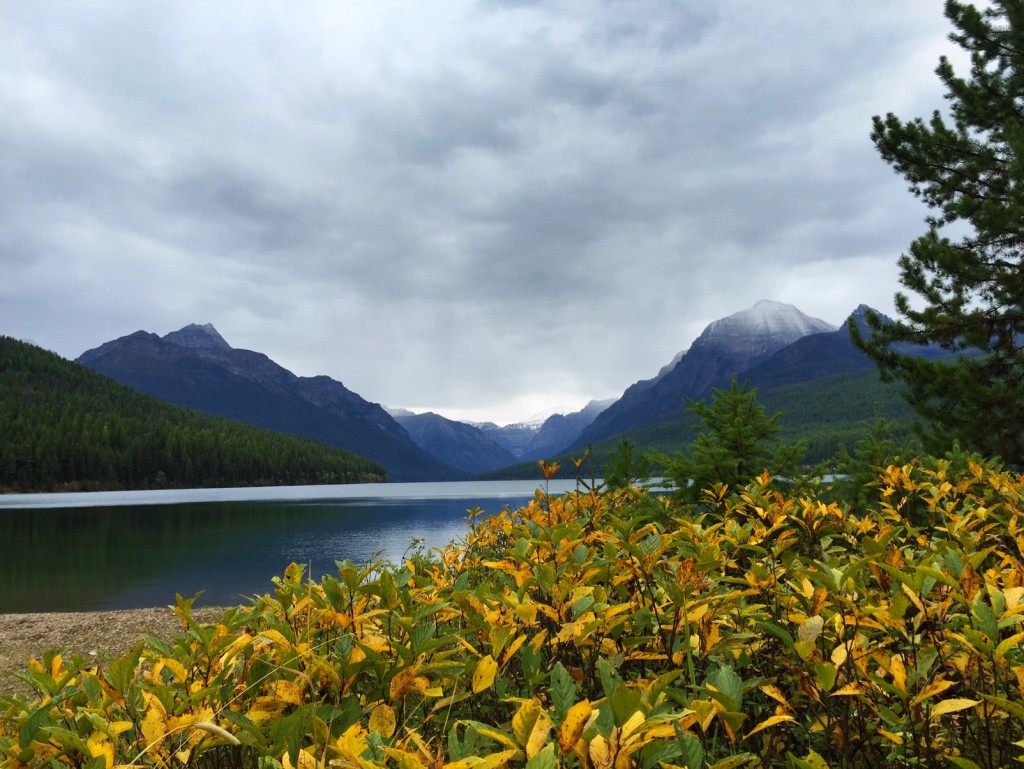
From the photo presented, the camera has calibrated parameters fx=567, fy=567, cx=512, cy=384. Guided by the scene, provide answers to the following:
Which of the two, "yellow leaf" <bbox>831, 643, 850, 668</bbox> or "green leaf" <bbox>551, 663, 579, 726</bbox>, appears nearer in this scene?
"green leaf" <bbox>551, 663, 579, 726</bbox>

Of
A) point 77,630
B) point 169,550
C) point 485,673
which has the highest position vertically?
point 485,673

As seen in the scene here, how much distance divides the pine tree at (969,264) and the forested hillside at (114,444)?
12228cm

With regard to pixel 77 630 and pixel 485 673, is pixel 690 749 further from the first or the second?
pixel 77 630

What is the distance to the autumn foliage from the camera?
1.18 m

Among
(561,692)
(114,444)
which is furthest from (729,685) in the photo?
(114,444)

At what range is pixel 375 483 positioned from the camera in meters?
172

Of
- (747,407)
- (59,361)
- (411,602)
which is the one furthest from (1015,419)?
(59,361)

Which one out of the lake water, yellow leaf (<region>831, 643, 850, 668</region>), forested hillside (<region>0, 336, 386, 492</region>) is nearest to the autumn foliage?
yellow leaf (<region>831, 643, 850, 668</region>)

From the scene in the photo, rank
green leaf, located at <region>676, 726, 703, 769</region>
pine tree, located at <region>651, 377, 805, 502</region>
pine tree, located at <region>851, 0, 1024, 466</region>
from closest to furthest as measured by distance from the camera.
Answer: green leaf, located at <region>676, 726, 703, 769</region> → pine tree, located at <region>651, 377, 805, 502</region> → pine tree, located at <region>851, 0, 1024, 466</region>

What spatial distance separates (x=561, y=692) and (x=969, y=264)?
14227mm

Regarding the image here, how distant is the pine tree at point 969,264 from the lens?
11258mm

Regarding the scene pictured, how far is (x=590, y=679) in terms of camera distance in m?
1.90

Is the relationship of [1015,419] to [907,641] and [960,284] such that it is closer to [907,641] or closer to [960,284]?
[960,284]

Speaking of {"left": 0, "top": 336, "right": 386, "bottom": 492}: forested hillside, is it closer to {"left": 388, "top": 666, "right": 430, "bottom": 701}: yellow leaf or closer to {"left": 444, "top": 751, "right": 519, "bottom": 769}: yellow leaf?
{"left": 388, "top": 666, "right": 430, "bottom": 701}: yellow leaf
